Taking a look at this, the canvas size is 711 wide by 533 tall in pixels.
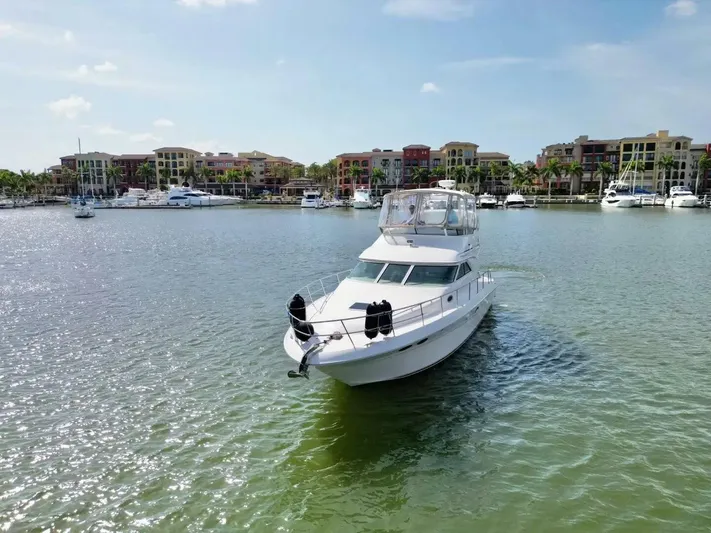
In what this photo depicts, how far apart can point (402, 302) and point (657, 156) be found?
162 m

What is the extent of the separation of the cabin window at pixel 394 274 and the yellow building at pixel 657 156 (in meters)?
152

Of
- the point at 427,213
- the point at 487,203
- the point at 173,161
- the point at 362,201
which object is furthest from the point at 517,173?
the point at 427,213

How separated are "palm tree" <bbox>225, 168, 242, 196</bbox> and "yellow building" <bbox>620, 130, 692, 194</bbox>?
414 feet

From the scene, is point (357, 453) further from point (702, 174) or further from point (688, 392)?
point (702, 174)

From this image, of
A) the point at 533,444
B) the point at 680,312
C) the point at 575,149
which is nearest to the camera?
the point at 533,444

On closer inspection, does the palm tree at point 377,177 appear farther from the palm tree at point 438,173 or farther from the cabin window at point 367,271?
the cabin window at point 367,271

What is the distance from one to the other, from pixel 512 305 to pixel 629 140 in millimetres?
148946

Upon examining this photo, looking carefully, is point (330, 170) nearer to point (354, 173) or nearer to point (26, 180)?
point (354, 173)

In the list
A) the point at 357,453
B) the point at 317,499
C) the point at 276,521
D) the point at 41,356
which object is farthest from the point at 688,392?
the point at 41,356

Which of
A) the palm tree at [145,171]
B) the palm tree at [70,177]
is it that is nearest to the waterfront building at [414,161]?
the palm tree at [145,171]

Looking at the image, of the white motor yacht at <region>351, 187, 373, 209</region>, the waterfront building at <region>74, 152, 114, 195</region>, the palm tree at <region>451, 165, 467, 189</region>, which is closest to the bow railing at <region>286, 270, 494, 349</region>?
the white motor yacht at <region>351, 187, 373, 209</region>

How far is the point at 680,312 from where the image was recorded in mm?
21703

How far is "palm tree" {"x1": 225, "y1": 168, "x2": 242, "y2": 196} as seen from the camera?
16850 cm

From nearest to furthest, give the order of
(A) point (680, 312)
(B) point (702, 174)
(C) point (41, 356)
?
(C) point (41, 356), (A) point (680, 312), (B) point (702, 174)
